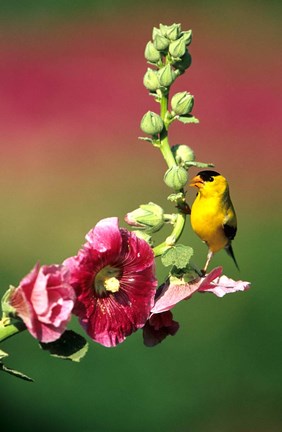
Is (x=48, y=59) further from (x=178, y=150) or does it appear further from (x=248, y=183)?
(x=178, y=150)

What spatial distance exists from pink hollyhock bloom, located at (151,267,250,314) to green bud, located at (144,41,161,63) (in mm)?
203

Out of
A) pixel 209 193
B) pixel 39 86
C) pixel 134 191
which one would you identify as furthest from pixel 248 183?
pixel 209 193

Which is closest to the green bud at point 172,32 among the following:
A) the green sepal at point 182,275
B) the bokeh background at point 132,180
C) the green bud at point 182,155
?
the green bud at point 182,155

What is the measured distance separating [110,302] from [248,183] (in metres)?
5.89

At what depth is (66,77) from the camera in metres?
8.25

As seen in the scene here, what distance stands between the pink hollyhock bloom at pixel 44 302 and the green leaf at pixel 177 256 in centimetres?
12

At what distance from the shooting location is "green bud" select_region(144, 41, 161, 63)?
0.99m

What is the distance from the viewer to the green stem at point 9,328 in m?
0.87

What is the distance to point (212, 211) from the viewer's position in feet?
4.15

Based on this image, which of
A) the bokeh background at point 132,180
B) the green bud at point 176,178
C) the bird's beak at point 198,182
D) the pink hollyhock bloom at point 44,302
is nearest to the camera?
the pink hollyhock bloom at point 44,302

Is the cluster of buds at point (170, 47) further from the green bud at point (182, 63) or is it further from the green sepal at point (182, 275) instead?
the green sepal at point (182, 275)

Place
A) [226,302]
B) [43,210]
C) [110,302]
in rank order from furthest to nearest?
[43,210], [226,302], [110,302]

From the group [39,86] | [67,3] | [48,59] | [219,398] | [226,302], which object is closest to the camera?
[219,398]

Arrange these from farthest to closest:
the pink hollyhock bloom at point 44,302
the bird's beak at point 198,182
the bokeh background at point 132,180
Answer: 1. the bokeh background at point 132,180
2. the bird's beak at point 198,182
3. the pink hollyhock bloom at point 44,302
